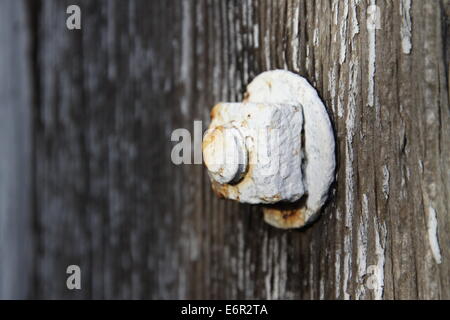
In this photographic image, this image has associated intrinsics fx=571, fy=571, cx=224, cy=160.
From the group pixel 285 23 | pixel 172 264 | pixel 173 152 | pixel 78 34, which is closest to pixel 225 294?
pixel 172 264

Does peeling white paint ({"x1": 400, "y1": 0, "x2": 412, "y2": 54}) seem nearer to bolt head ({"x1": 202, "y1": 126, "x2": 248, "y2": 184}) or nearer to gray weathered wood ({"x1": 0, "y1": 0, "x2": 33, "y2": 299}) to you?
bolt head ({"x1": 202, "y1": 126, "x2": 248, "y2": 184})

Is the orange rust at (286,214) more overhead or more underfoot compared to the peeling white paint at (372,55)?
more underfoot

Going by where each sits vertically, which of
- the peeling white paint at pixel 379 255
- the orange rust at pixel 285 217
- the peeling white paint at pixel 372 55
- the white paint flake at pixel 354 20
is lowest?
the peeling white paint at pixel 379 255

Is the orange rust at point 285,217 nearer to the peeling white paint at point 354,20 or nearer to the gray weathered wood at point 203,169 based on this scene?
the gray weathered wood at point 203,169

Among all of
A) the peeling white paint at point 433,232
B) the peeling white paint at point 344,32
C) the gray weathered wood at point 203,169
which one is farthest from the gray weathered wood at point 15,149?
the peeling white paint at point 433,232

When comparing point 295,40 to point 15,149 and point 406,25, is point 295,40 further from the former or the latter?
point 15,149
